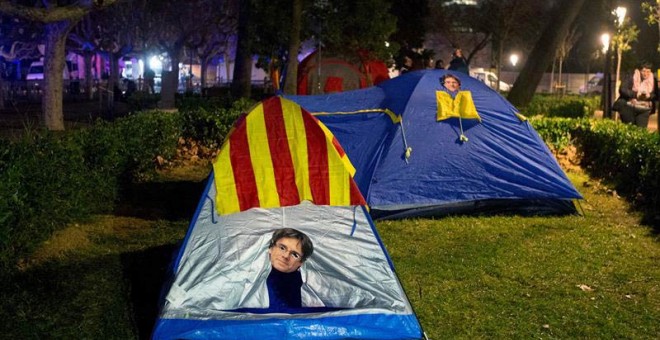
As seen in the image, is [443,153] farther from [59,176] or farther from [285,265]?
[59,176]

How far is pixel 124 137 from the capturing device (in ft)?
31.6

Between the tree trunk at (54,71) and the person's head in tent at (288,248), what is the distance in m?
10.6

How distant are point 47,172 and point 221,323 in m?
2.86

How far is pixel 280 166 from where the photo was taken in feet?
17.1

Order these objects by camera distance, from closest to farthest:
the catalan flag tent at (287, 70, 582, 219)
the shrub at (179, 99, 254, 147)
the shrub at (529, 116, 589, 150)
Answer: the catalan flag tent at (287, 70, 582, 219)
the shrub at (529, 116, 589, 150)
the shrub at (179, 99, 254, 147)

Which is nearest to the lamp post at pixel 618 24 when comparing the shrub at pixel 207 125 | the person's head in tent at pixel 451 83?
the shrub at pixel 207 125

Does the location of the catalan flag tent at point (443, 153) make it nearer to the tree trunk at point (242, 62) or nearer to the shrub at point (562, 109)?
the shrub at point (562, 109)

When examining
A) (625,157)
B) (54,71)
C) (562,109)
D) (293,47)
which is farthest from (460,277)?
(562,109)

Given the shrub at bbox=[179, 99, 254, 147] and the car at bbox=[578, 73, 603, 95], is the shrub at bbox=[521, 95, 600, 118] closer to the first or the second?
the shrub at bbox=[179, 99, 254, 147]

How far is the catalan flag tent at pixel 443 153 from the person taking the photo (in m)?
8.55

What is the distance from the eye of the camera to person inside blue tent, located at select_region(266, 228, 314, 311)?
213 inches

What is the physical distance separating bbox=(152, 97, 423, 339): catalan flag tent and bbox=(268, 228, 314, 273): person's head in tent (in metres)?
0.06

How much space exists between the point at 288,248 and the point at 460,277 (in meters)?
1.91

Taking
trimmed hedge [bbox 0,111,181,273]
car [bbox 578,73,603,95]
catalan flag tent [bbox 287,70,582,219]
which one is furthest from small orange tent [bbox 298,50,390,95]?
car [bbox 578,73,603,95]
